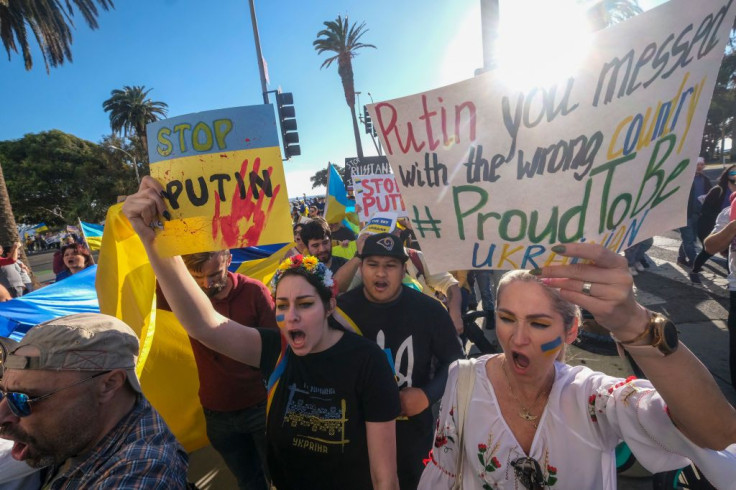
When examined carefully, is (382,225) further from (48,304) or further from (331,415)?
(48,304)

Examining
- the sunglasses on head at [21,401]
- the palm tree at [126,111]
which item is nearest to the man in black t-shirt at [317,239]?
the sunglasses on head at [21,401]

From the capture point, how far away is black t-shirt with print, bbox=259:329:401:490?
161 centimetres

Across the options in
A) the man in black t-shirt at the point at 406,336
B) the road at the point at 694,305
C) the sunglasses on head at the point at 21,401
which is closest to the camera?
the sunglasses on head at the point at 21,401

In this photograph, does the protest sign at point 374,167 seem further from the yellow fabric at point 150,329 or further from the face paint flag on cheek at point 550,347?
the face paint flag on cheek at point 550,347

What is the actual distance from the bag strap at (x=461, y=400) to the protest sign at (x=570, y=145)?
0.54 m

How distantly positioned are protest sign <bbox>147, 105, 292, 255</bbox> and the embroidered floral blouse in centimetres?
111

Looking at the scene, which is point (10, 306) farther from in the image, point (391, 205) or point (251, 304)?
point (391, 205)

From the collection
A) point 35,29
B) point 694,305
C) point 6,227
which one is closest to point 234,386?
point 694,305

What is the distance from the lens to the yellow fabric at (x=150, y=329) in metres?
2.06

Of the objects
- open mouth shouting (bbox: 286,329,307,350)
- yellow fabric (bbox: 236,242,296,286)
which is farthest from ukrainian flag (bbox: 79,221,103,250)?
open mouth shouting (bbox: 286,329,307,350)

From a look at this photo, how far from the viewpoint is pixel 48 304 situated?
3.13m

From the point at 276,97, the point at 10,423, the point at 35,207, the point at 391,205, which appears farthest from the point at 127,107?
the point at 10,423

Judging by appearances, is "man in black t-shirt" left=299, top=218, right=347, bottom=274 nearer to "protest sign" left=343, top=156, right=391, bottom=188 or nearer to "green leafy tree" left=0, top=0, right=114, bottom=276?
"protest sign" left=343, top=156, right=391, bottom=188

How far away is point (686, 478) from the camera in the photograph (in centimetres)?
201
